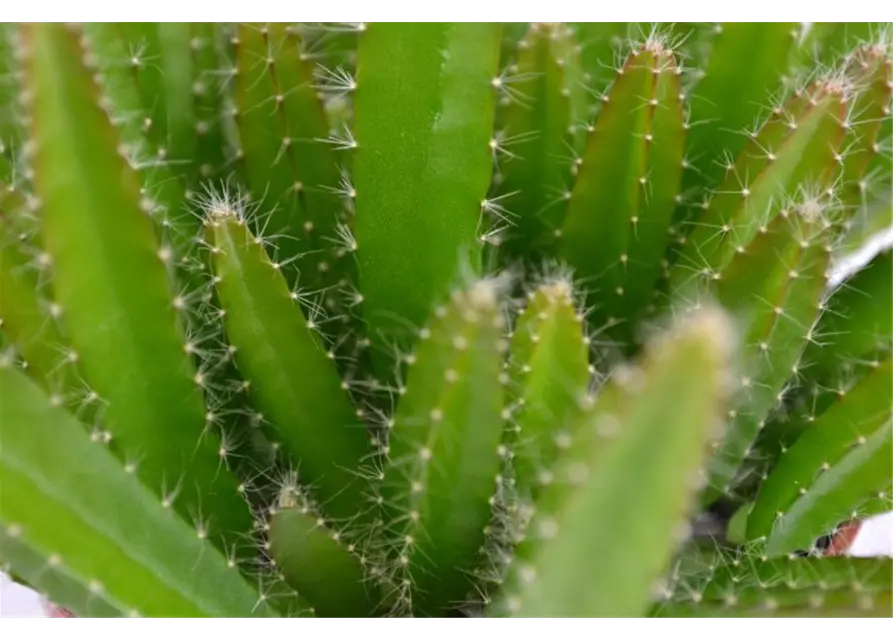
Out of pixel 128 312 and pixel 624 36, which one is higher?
pixel 624 36

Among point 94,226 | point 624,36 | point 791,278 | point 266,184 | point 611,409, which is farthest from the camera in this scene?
point 624,36

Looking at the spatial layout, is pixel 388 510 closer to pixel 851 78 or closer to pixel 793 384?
pixel 793 384

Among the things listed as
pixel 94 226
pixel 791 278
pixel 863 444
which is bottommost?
pixel 863 444

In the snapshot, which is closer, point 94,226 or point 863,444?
point 94,226

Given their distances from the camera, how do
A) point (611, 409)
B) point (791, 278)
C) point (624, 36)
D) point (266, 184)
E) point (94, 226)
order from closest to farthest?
point (611, 409) → point (94, 226) → point (791, 278) → point (266, 184) → point (624, 36)

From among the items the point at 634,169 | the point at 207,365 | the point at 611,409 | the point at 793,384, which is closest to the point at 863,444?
the point at 793,384

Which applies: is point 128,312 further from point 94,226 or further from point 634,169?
point 634,169

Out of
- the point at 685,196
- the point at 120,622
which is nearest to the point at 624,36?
the point at 685,196
